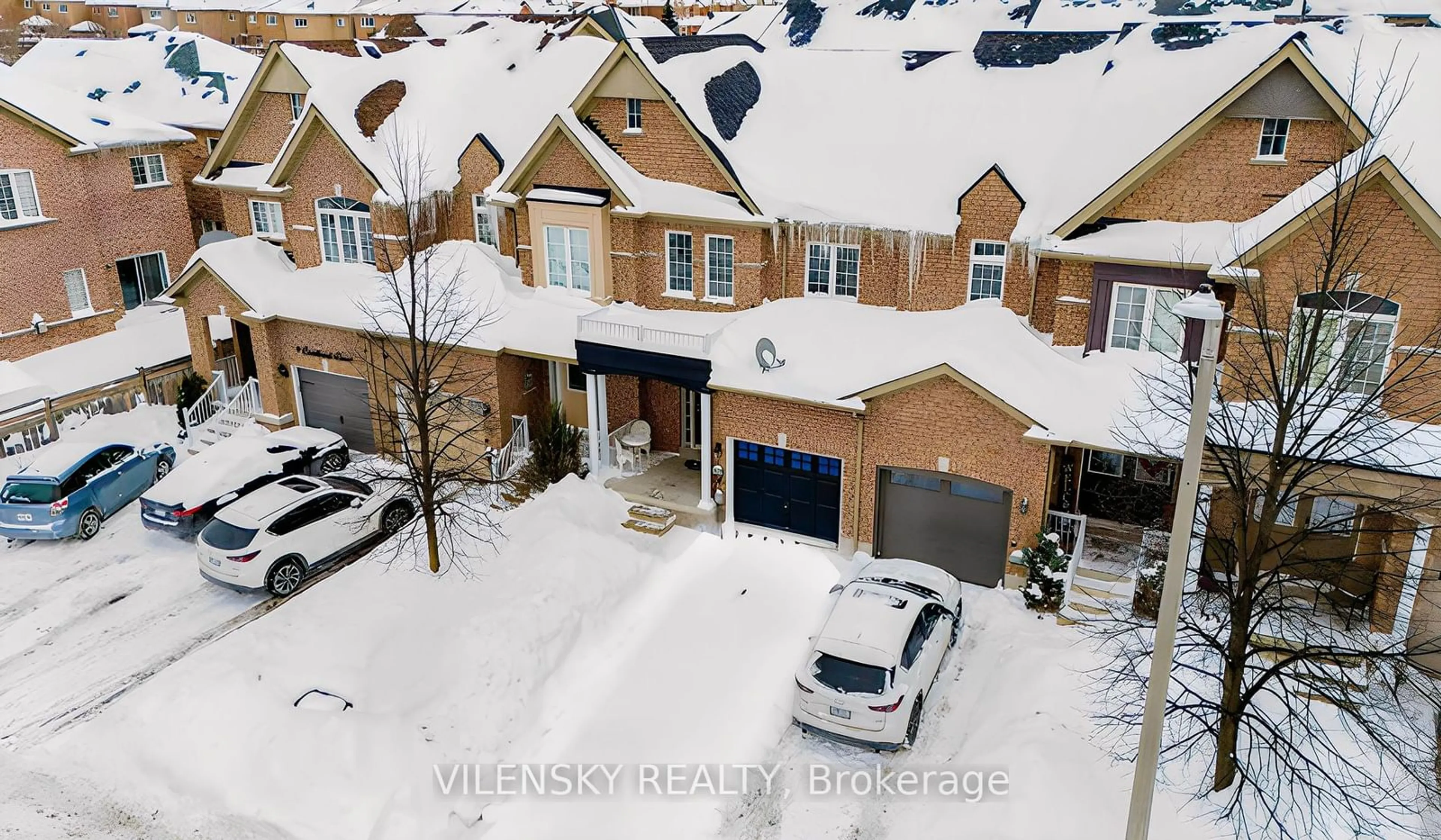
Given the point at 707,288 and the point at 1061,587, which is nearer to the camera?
the point at 1061,587

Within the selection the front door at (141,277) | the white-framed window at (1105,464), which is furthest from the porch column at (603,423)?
the front door at (141,277)

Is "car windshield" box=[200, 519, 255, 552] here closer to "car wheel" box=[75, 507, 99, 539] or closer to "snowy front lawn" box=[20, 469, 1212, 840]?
"snowy front lawn" box=[20, 469, 1212, 840]

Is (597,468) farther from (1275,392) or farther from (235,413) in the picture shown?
(1275,392)

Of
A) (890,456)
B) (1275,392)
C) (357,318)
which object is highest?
(1275,392)

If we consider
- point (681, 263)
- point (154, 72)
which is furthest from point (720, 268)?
point (154, 72)

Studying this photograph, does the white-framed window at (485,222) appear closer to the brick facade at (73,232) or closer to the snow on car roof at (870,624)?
Result: the snow on car roof at (870,624)

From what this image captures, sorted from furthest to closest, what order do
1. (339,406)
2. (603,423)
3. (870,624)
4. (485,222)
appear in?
(339,406) → (485,222) → (603,423) → (870,624)

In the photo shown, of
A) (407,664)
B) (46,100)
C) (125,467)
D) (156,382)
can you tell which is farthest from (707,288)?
(46,100)

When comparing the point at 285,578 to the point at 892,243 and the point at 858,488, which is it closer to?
the point at 858,488
